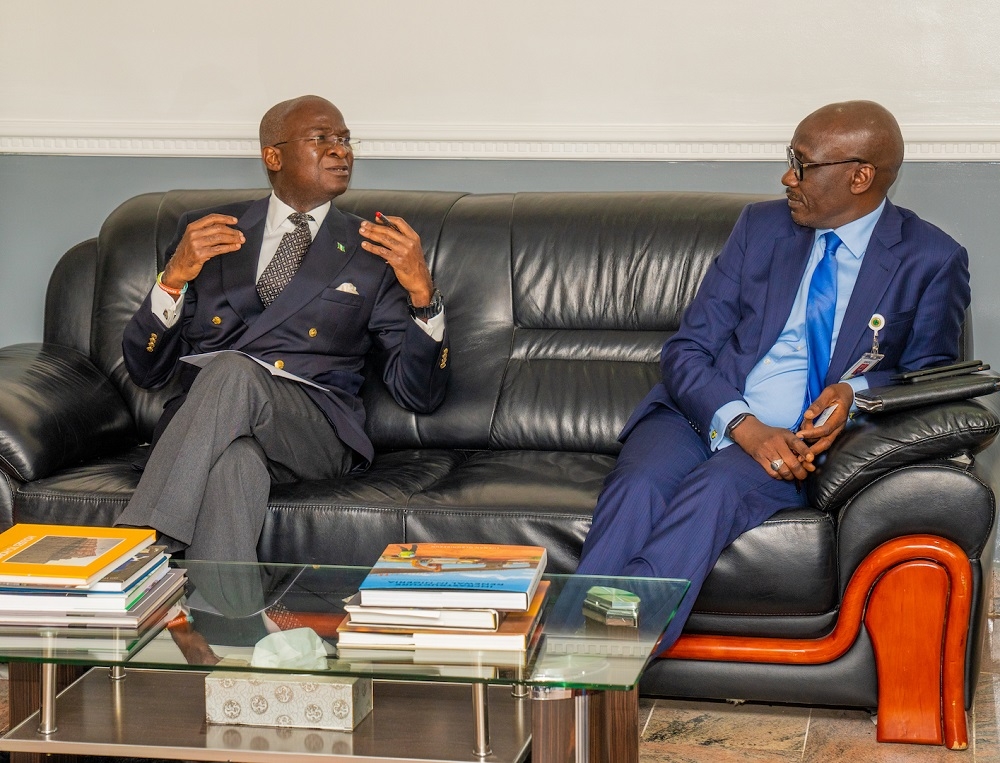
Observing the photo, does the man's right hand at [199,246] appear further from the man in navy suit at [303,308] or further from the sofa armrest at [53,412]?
the sofa armrest at [53,412]

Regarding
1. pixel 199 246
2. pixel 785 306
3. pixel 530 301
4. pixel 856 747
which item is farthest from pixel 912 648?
pixel 199 246

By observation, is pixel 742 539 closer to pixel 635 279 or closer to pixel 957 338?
pixel 957 338

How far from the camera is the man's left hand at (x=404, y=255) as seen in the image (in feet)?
8.99

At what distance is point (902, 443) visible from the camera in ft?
7.42

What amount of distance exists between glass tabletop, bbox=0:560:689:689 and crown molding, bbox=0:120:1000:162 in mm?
1746

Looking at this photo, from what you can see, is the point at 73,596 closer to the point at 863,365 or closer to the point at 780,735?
the point at 780,735

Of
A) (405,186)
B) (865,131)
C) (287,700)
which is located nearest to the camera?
(287,700)

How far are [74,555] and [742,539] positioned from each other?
1.23m

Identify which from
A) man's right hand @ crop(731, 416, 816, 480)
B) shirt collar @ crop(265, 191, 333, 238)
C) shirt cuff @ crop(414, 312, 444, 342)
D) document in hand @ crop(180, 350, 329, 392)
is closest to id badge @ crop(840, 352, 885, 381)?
man's right hand @ crop(731, 416, 816, 480)

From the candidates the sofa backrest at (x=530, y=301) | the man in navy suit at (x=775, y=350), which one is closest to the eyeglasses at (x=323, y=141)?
the sofa backrest at (x=530, y=301)

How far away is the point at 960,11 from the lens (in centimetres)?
318

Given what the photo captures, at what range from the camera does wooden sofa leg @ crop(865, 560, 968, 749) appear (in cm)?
228

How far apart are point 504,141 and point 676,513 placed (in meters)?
1.51

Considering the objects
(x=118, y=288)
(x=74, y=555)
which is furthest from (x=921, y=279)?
(x=118, y=288)
